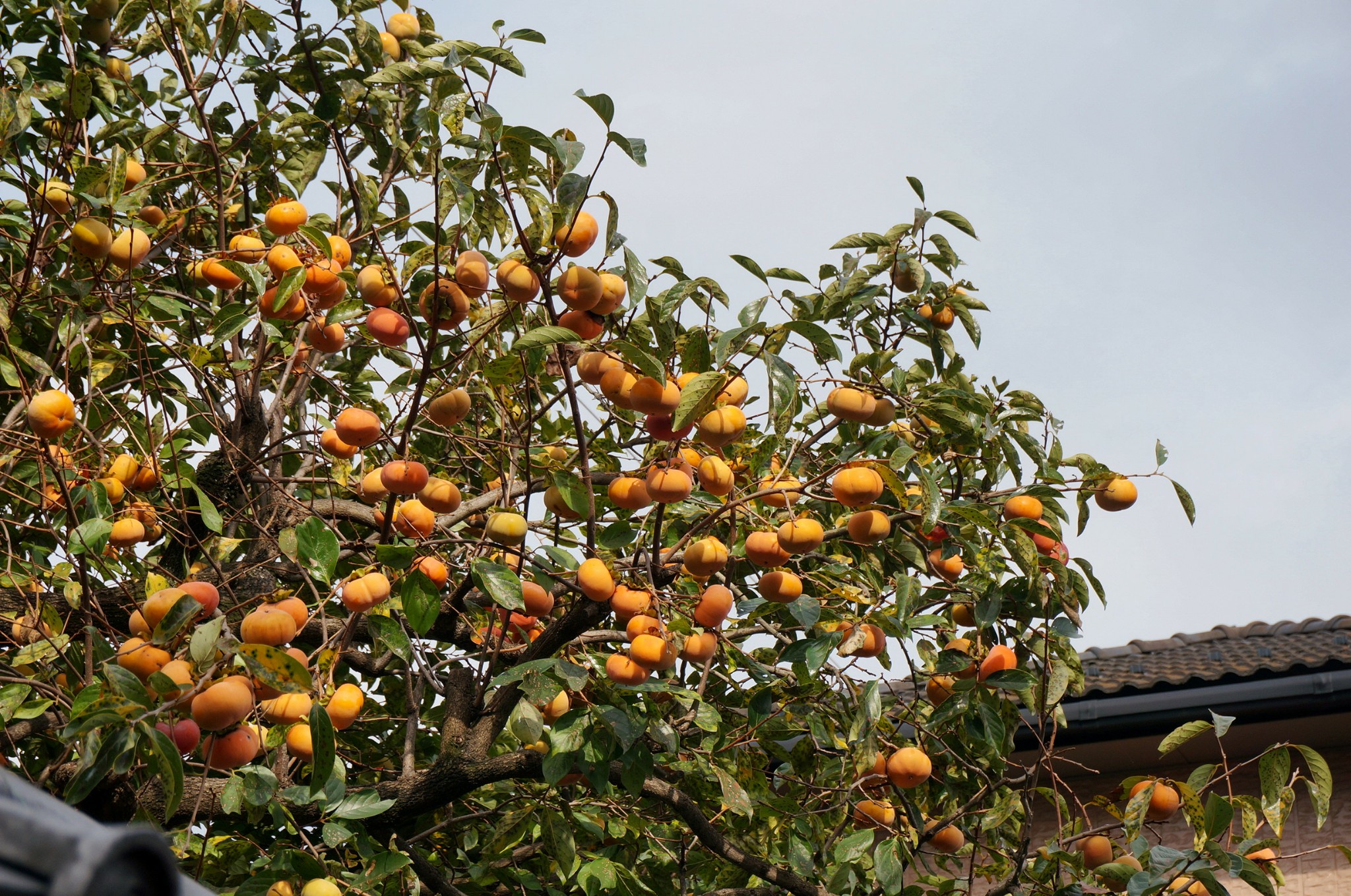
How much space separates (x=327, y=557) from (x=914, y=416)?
4.69 ft

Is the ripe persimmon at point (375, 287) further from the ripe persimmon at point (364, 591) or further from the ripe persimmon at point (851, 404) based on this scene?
the ripe persimmon at point (851, 404)

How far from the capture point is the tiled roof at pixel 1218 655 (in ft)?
12.1

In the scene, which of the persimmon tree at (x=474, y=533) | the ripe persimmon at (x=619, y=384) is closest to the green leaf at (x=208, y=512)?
A: the persimmon tree at (x=474, y=533)

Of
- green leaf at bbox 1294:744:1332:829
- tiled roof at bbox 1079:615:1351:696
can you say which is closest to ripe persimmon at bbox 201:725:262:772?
green leaf at bbox 1294:744:1332:829

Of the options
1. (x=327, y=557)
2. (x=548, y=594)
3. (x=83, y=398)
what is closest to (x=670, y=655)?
(x=548, y=594)

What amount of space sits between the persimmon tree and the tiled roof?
90cm

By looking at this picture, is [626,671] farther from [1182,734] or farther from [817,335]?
[1182,734]

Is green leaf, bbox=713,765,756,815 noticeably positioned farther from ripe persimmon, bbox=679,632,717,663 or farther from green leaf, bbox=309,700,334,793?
green leaf, bbox=309,700,334,793

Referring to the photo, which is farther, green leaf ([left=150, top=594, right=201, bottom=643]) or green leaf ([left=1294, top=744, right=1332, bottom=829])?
green leaf ([left=1294, top=744, right=1332, bottom=829])

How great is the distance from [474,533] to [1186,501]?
5.91ft

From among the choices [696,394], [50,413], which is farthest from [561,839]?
[50,413]

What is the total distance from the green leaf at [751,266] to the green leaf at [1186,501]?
111cm

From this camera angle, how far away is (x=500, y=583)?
214cm

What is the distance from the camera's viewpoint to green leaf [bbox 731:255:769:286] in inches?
92.6
